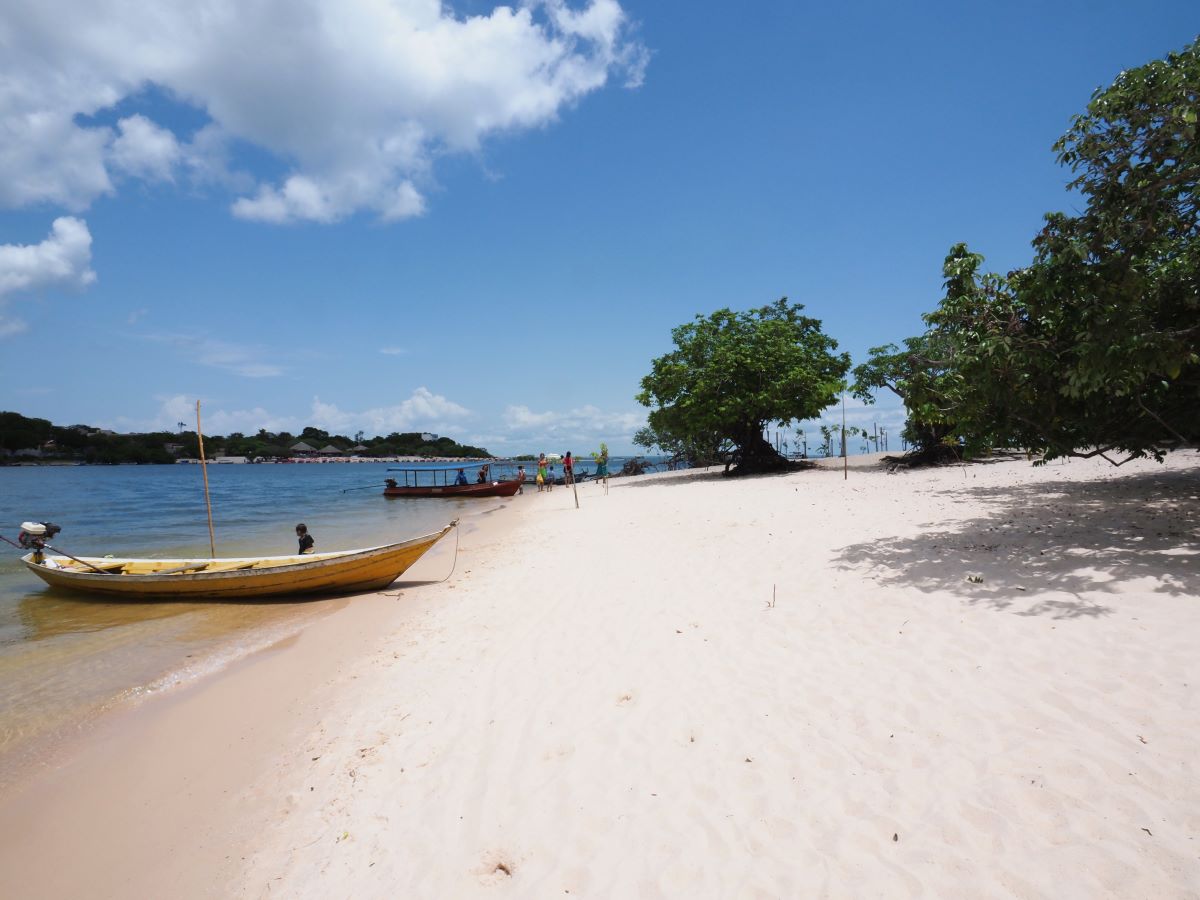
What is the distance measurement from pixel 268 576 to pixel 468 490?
2455 cm

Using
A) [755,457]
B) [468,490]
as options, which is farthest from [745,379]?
[468,490]

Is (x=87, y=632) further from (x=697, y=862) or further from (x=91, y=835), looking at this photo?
(x=697, y=862)

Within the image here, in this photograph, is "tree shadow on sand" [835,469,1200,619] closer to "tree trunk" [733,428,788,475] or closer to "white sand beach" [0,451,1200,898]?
"white sand beach" [0,451,1200,898]

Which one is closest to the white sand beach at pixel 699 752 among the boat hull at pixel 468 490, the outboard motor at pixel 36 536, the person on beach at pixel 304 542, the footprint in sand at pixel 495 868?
the footprint in sand at pixel 495 868

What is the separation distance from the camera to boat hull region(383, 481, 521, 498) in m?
33.4

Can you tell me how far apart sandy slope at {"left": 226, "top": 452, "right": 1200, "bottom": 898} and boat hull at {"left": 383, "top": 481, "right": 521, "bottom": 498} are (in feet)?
84.4

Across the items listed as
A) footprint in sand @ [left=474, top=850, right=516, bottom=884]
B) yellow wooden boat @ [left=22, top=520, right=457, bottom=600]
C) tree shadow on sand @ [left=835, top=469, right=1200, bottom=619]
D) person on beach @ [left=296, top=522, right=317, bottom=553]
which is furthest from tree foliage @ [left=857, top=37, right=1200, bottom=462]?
person on beach @ [left=296, top=522, right=317, bottom=553]

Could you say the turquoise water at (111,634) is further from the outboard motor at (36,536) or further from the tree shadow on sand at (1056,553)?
the tree shadow on sand at (1056,553)

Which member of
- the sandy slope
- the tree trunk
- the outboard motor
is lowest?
the sandy slope

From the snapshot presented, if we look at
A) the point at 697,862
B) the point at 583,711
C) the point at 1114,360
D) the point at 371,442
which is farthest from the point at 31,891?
the point at 371,442

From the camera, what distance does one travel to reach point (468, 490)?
34156 mm

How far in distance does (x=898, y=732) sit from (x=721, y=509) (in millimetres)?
11146

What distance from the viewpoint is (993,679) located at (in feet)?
14.2

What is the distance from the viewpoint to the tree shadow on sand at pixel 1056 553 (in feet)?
19.2
